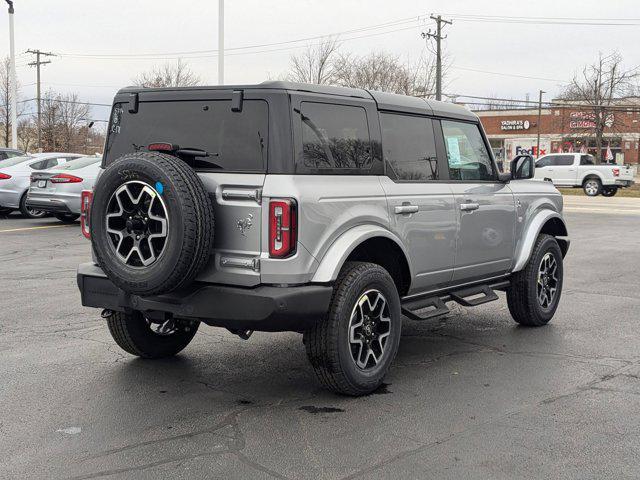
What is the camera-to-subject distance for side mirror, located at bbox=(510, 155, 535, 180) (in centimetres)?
663

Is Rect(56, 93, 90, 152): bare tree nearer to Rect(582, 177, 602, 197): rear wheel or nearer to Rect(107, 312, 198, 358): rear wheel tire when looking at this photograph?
Rect(582, 177, 602, 197): rear wheel

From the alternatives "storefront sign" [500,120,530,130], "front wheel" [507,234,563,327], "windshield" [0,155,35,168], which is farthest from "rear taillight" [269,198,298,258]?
"storefront sign" [500,120,530,130]

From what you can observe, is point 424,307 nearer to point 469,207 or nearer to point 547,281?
point 469,207

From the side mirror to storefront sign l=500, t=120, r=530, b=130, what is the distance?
70.1m

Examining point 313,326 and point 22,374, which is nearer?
point 313,326

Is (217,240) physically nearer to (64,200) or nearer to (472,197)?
(472,197)

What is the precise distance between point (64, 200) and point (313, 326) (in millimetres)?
12254

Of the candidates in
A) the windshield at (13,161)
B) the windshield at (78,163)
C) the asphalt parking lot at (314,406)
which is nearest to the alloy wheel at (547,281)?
the asphalt parking lot at (314,406)

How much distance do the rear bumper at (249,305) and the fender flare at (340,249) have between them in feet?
0.24

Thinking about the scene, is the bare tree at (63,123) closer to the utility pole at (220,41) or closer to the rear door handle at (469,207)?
the utility pole at (220,41)

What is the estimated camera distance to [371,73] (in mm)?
51875

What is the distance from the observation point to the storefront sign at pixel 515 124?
7381cm

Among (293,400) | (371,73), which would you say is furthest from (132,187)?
(371,73)

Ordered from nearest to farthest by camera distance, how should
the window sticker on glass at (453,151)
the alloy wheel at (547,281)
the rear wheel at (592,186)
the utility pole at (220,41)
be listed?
1. the window sticker on glass at (453,151)
2. the alloy wheel at (547,281)
3. the utility pole at (220,41)
4. the rear wheel at (592,186)
